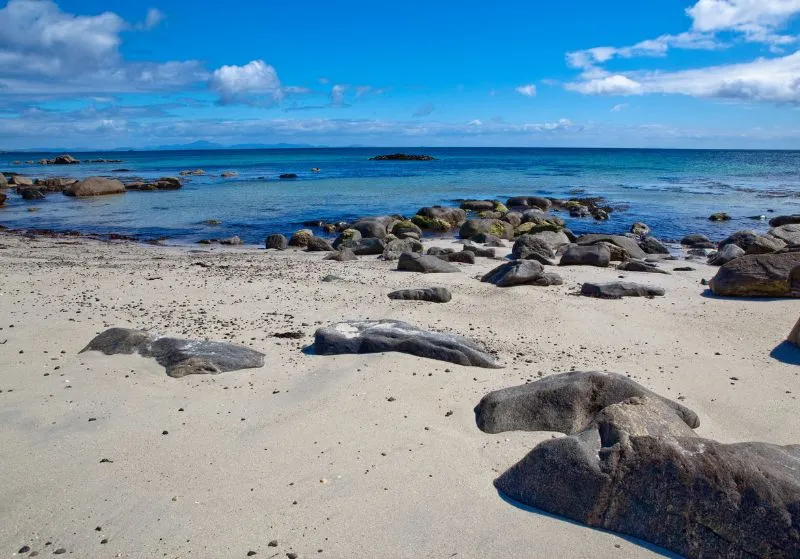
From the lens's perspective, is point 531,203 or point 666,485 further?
point 531,203

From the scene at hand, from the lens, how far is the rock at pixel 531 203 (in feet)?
117

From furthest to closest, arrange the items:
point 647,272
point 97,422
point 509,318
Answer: point 647,272 → point 509,318 → point 97,422

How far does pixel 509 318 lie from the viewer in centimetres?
1008

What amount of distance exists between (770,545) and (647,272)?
11.7m

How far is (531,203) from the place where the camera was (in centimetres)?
3619

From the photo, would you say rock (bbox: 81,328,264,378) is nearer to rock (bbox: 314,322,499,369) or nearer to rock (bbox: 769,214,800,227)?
rock (bbox: 314,322,499,369)

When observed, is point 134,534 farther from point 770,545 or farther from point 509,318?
point 509,318

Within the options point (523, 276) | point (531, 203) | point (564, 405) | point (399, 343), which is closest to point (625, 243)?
point (523, 276)

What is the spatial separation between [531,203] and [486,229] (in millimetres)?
13942

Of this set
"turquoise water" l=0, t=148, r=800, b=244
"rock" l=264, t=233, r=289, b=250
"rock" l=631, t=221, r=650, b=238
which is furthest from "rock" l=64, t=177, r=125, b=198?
"rock" l=631, t=221, r=650, b=238

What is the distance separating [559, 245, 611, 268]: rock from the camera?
15.7 m

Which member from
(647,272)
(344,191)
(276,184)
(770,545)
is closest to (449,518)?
(770,545)

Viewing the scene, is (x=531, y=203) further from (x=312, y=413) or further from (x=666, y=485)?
(x=666, y=485)

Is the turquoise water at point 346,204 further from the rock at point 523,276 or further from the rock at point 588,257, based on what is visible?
the rock at point 523,276
